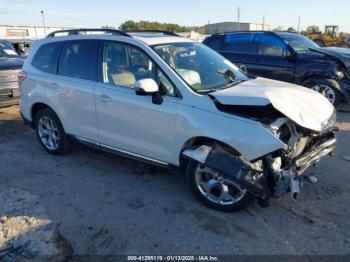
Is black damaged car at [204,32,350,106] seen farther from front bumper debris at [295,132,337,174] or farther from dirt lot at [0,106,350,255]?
front bumper debris at [295,132,337,174]

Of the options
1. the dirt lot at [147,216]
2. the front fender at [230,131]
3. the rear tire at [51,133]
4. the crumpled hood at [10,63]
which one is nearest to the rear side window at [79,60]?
the rear tire at [51,133]

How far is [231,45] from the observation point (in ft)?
29.4

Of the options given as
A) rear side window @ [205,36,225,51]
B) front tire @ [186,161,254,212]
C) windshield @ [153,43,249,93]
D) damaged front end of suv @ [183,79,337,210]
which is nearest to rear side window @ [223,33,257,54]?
rear side window @ [205,36,225,51]

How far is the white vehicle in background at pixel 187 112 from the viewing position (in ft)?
10.8

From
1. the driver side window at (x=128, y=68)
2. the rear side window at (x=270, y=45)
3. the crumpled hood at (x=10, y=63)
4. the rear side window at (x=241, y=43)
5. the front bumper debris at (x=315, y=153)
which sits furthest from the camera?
the rear side window at (x=241, y=43)

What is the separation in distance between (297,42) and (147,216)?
675cm

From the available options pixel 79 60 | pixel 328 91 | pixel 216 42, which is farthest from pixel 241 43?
pixel 79 60

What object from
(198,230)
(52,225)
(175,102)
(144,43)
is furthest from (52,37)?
(198,230)

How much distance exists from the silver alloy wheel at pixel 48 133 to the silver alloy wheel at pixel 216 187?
8.48 feet

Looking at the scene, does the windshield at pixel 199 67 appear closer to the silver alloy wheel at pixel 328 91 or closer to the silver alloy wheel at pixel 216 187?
the silver alloy wheel at pixel 216 187

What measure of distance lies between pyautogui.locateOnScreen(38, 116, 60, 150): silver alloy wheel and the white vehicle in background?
15 centimetres

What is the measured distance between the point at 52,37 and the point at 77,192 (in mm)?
2462

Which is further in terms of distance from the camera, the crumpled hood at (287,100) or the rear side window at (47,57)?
the rear side window at (47,57)

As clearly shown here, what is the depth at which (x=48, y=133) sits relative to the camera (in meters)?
5.31
